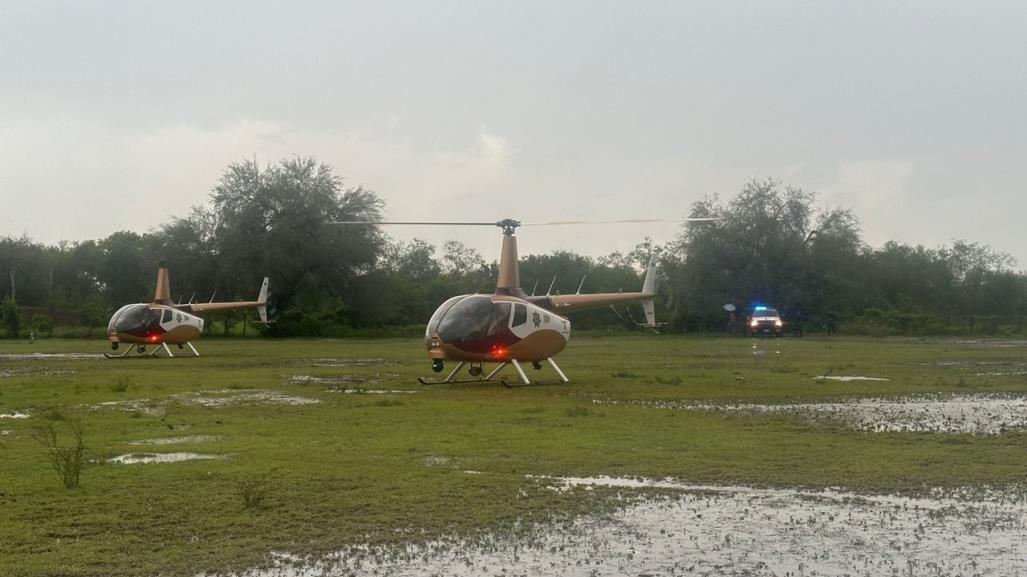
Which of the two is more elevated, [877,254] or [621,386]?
[877,254]

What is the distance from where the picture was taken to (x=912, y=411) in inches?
788

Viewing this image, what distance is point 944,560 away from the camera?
827 centimetres

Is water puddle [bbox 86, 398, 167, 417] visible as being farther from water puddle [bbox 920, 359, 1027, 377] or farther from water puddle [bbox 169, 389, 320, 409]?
water puddle [bbox 920, 359, 1027, 377]

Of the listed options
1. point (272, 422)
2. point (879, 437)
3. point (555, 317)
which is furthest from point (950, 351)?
point (272, 422)

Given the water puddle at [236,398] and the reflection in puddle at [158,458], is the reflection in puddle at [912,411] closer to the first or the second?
the water puddle at [236,398]

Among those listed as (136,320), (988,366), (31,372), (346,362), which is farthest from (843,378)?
(136,320)

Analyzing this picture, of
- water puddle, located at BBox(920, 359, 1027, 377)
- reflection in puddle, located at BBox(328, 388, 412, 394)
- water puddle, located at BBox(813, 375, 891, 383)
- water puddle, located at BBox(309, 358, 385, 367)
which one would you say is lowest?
water puddle, located at BBox(309, 358, 385, 367)

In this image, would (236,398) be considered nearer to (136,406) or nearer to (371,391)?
(136,406)

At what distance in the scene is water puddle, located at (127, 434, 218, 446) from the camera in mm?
15109

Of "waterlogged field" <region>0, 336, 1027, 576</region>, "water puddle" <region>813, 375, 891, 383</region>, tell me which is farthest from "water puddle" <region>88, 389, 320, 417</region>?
"water puddle" <region>813, 375, 891, 383</region>

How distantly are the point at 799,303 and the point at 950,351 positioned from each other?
34.7m

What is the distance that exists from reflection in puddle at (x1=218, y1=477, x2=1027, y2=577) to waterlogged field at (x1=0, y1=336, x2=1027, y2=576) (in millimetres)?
33

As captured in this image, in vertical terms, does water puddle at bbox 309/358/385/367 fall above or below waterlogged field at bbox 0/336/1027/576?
below

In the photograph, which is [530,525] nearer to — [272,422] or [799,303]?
[272,422]
